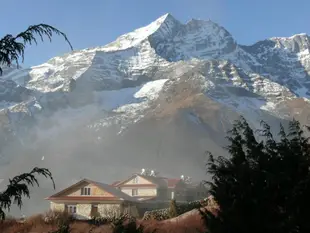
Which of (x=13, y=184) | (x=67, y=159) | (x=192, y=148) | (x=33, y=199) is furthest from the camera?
(x=192, y=148)

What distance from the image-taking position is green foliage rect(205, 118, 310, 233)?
11.3 m

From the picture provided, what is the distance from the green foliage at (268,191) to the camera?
37.0 feet

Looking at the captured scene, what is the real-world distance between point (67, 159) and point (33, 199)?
146 ft

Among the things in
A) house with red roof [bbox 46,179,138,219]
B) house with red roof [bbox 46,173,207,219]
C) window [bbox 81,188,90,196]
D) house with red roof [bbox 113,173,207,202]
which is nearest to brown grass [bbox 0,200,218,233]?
house with red roof [bbox 46,173,207,219]

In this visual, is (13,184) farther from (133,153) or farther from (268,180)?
(133,153)

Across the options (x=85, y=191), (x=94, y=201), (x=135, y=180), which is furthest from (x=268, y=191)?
(x=135, y=180)

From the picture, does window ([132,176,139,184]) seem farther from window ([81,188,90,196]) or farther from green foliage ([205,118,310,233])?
green foliage ([205,118,310,233])

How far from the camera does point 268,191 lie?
11.8m

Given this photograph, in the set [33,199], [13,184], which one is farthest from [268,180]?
[33,199]

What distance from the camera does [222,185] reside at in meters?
12.5

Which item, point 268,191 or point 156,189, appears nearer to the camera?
point 268,191

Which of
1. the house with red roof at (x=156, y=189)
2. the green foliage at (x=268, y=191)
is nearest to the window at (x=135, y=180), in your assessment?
the house with red roof at (x=156, y=189)

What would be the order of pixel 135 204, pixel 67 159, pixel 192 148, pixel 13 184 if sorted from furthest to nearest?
1. pixel 192 148
2. pixel 67 159
3. pixel 135 204
4. pixel 13 184

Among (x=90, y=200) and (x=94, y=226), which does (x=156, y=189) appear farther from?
(x=94, y=226)
